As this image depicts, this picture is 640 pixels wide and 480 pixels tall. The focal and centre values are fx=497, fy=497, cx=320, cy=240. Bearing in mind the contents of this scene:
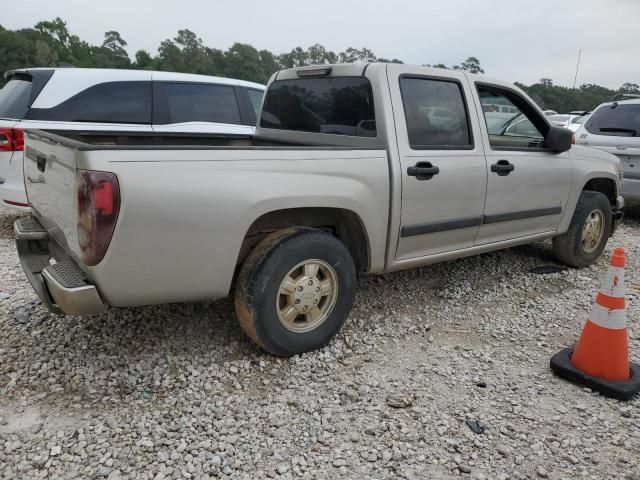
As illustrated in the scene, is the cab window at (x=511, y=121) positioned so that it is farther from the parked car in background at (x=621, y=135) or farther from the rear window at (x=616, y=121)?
the rear window at (x=616, y=121)

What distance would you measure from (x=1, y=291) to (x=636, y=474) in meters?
4.16

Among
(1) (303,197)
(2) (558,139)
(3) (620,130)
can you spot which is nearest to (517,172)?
(2) (558,139)

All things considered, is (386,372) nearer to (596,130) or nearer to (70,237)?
(70,237)

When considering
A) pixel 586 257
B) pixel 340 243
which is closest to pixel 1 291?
pixel 340 243

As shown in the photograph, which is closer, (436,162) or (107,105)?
(436,162)

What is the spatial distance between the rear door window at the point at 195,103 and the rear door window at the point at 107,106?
167 millimetres

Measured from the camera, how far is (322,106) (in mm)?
3633

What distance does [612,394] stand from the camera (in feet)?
9.03

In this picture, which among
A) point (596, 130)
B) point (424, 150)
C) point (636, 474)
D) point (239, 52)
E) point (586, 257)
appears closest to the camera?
point (636, 474)

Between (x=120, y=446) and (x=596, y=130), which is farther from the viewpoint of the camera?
(x=596, y=130)

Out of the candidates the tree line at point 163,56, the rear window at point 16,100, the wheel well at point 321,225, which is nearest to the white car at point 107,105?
the rear window at point 16,100

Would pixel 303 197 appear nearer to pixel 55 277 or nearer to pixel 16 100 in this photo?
pixel 55 277

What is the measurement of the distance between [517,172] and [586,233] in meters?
1.48

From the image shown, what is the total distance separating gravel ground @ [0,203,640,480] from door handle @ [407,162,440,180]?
108 centimetres
